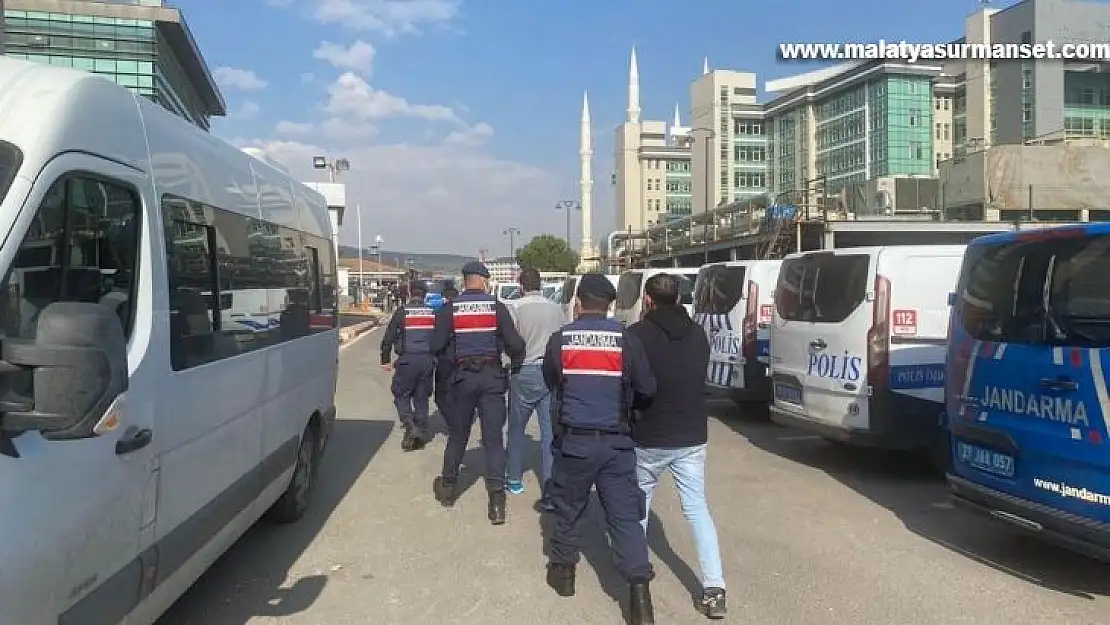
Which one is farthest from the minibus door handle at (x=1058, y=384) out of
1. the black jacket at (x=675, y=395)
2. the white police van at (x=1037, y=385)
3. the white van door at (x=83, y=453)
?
the white van door at (x=83, y=453)

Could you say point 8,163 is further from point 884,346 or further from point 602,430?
point 884,346

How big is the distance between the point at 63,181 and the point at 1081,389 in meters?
4.95

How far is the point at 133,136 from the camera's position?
11.7ft

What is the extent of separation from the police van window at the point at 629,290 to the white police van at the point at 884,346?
7.00 meters

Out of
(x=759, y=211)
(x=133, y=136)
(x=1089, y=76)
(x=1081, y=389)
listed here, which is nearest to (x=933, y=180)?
(x=759, y=211)

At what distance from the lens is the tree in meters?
110

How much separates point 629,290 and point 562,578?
11036 mm

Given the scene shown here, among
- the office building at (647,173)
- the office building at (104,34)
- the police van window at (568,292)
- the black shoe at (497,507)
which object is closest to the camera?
the black shoe at (497,507)

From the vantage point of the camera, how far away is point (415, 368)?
9.95 metres

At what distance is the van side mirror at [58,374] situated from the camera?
2453 mm

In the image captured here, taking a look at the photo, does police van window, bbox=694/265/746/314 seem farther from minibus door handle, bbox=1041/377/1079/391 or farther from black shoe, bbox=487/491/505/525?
minibus door handle, bbox=1041/377/1079/391

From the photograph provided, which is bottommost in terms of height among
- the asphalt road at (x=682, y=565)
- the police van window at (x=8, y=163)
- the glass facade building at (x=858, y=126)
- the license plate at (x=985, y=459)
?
the asphalt road at (x=682, y=565)

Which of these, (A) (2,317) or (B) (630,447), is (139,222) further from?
(B) (630,447)

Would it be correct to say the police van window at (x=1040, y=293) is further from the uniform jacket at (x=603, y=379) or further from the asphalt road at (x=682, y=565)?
the uniform jacket at (x=603, y=379)
